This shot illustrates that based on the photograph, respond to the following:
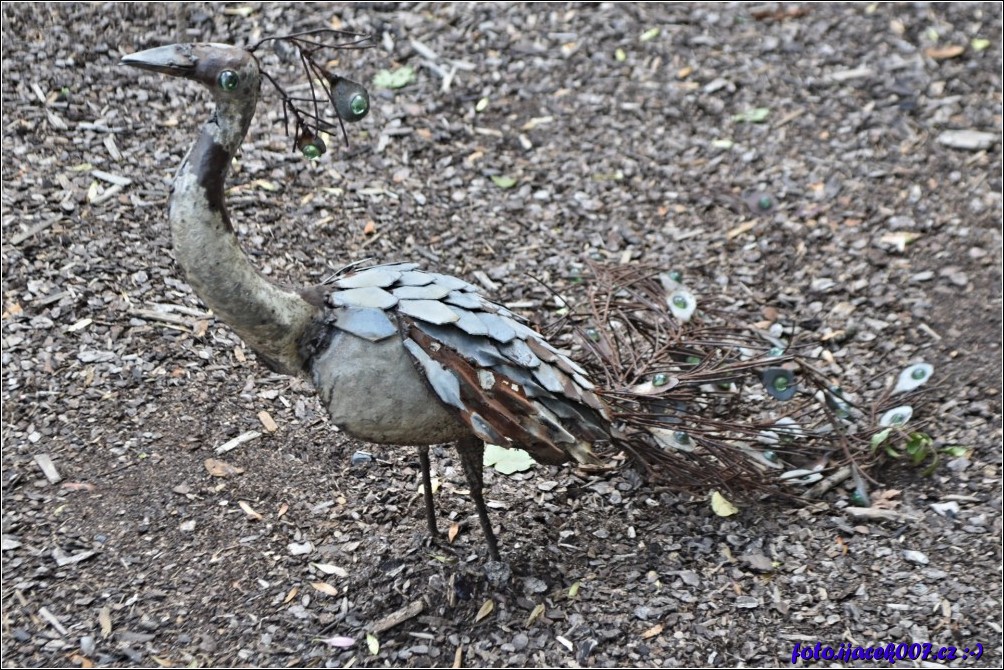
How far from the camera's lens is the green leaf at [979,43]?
590 cm

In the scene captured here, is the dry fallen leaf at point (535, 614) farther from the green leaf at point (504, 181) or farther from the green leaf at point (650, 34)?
the green leaf at point (650, 34)

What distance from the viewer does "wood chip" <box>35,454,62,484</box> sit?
3555 millimetres

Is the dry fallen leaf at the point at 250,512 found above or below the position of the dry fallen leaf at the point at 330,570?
above

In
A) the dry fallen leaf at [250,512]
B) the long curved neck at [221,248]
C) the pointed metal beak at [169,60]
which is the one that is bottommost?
the dry fallen leaf at [250,512]

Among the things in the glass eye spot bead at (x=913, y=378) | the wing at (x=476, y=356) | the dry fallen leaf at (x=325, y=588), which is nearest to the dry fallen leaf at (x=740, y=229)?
the glass eye spot bead at (x=913, y=378)

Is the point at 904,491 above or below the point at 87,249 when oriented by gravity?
below

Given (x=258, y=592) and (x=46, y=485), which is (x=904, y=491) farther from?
(x=46, y=485)

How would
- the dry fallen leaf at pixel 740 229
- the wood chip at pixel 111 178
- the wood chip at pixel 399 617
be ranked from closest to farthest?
the wood chip at pixel 399 617 → the wood chip at pixel 111 178 → the dry fallen leaf at pixel 740 229

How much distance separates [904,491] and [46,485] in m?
2.91

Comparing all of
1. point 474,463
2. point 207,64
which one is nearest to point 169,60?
point 207,64

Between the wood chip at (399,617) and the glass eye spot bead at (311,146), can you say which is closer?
the glass eye spot bead at (311,146)

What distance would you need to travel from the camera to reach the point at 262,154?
4961 millimetres

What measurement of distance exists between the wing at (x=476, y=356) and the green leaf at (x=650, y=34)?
3.23 metres

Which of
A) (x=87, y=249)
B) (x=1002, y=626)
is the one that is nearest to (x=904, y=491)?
(x=1002, y=626)
